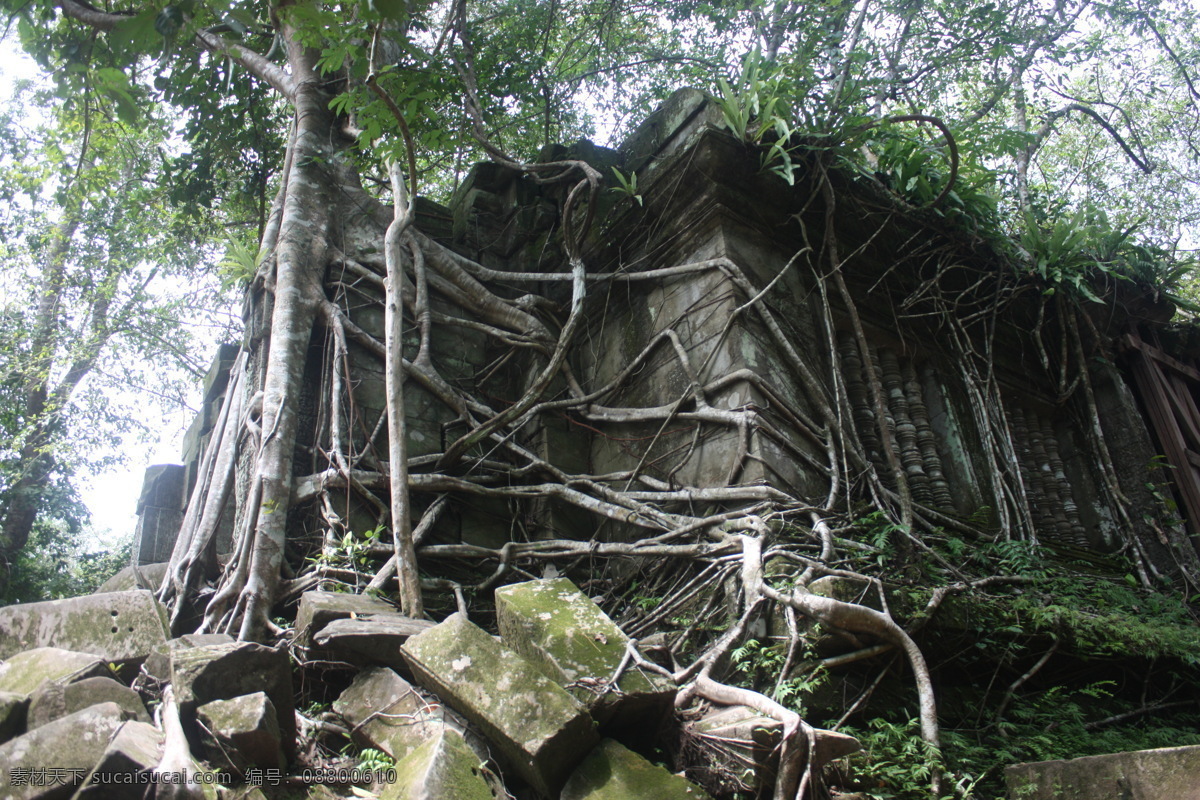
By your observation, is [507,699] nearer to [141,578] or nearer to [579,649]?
[579,649]

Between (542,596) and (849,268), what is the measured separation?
3347mm

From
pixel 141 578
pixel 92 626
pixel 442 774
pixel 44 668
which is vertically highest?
pixel 141 578

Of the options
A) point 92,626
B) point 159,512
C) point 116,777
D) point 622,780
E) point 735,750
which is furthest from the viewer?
point 159,512

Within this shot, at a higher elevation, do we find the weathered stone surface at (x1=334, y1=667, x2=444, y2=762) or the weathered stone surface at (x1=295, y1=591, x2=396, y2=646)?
the weathered stone surface at (x1=295, y1=591, x2=396, y2=646)

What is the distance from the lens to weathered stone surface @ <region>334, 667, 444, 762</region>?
2371 mm

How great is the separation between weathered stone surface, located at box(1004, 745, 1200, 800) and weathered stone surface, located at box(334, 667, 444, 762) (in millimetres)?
1562

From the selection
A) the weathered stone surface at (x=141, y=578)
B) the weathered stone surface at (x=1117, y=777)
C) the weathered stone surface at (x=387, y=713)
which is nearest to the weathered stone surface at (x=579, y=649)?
the weathered stone surface at (x=387, y=713)

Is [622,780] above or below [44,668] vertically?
below

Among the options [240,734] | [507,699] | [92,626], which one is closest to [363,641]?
[240,734]

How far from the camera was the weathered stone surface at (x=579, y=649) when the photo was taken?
2.33 metres

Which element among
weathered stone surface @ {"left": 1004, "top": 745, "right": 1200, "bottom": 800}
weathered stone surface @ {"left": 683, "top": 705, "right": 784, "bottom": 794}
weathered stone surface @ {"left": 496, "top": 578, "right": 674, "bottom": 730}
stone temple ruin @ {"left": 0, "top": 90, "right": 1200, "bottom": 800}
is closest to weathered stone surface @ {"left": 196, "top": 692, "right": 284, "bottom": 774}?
stone temple ruin @ {"left": 0, "top": 90, "right": 1200, "bottom": 800}

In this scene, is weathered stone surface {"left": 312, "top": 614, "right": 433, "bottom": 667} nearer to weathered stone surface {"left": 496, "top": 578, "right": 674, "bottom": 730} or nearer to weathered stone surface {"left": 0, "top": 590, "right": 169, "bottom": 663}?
weathered stone surface {"left": 496, "top": 578, "right": 674, "bottom": 730}

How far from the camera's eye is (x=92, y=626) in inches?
101

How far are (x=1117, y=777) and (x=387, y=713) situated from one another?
199cm
